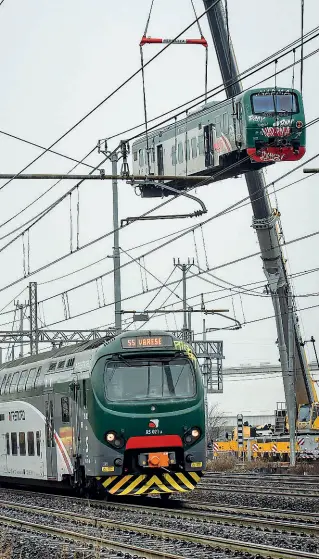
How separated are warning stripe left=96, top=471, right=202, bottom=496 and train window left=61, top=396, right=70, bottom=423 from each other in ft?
7.60

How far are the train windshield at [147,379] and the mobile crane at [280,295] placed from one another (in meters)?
15.5

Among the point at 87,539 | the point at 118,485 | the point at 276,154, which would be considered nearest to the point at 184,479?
the point at 118,485

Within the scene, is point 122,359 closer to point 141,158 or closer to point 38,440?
point 38,440

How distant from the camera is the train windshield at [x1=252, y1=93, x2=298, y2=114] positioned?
115 ft

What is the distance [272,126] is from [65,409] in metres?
13.9

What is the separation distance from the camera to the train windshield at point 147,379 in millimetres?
22875

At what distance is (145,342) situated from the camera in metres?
23.2

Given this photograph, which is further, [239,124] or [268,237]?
[268,237]

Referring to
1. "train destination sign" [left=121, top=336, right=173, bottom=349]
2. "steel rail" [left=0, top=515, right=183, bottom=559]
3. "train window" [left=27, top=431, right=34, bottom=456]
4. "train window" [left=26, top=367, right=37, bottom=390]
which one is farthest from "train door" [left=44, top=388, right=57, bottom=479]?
"steel rail" [left=0, top=515, right=183, bottom=559]

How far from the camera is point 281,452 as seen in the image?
48.1 metres

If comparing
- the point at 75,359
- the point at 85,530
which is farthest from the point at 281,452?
the point at 85,530

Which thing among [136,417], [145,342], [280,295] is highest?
[280,295]

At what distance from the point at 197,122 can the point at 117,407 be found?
17.9 m

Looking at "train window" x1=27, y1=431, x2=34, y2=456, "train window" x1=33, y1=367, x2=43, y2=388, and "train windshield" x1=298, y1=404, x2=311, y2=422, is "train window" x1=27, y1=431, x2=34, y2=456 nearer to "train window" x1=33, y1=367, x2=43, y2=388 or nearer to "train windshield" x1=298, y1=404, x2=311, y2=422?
"train window" x1=33, y1=367, x2=43, y2=388
